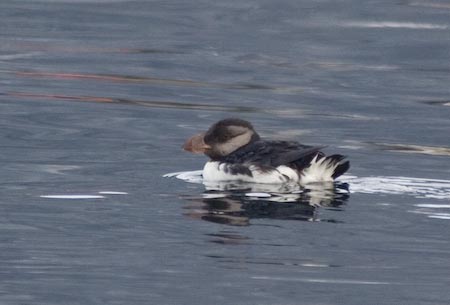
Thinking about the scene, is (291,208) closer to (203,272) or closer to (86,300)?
(203,272)

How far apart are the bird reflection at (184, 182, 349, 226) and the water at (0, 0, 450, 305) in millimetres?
28

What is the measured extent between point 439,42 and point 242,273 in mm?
15822

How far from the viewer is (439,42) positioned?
24.7m

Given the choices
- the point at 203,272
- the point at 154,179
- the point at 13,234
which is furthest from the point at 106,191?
the point at 203,272

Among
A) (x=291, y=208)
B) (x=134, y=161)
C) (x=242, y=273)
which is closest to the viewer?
(x=242, y=273)

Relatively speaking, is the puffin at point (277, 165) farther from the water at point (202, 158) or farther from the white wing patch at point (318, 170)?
the water at point (202, 158)

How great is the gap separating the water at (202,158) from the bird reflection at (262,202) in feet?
0.09

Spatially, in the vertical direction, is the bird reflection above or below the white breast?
below

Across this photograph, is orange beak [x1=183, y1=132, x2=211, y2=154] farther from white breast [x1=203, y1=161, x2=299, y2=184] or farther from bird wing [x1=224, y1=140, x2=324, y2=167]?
white breast [x1=203, y1=161, x2=299, y2=184]

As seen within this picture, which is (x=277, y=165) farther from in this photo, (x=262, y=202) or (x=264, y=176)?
(x=262, y=202)

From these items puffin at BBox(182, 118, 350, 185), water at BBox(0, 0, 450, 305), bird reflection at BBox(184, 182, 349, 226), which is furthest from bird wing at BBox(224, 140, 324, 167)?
water at BBox(0, 0, 450, 305)

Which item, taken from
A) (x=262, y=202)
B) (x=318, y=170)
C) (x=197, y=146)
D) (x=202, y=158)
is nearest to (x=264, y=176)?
(x=318, y=170)

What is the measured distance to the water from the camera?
930 centimetres

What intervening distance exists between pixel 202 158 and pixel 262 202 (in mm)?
2849
